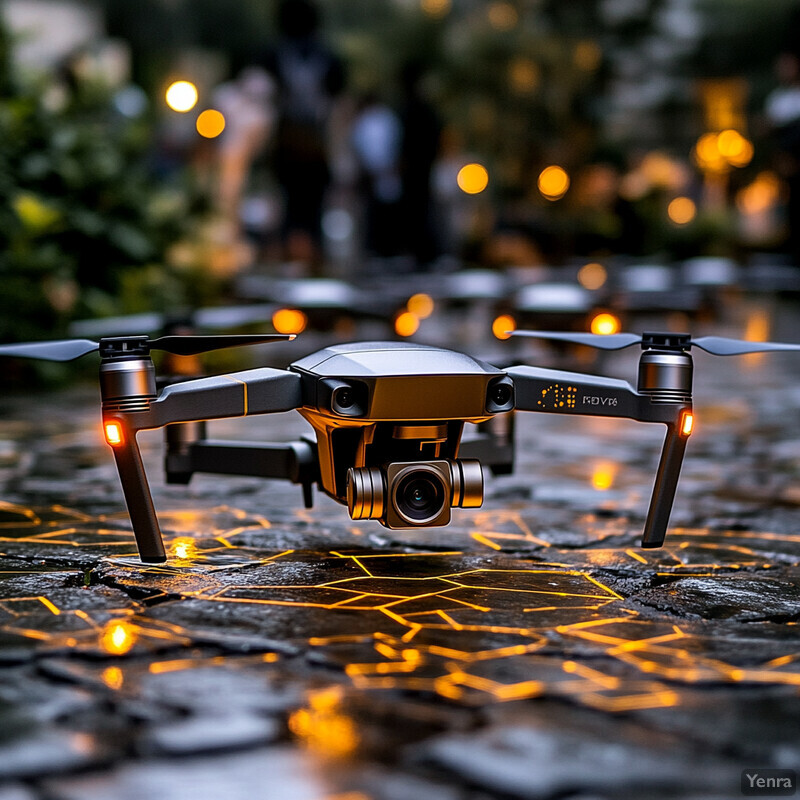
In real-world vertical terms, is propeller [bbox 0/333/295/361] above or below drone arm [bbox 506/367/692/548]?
above

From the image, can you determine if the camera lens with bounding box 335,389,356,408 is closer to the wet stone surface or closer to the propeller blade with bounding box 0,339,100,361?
the wet stone surface

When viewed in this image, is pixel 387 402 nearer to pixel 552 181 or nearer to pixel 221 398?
pixel 221 398

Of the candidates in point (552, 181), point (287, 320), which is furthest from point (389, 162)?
point (552, 181)

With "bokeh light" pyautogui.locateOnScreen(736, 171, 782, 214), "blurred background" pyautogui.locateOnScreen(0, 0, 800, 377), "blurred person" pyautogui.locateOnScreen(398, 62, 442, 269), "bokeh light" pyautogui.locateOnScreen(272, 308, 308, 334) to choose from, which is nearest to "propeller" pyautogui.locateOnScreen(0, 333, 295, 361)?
"blurred background" pyautogui.locateOnScreen(0, 0, 800, 377)

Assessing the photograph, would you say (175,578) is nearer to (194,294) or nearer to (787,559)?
(787,559)

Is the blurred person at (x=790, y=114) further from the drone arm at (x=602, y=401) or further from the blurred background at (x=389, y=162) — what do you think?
the drone arm at (x=602, y=401)

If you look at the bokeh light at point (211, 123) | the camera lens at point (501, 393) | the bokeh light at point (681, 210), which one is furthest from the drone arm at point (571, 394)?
the bokeh light at point (681, 210)

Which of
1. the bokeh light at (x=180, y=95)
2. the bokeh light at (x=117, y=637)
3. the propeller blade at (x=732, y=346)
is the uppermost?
the bokeh light at (x=180, y=95)
